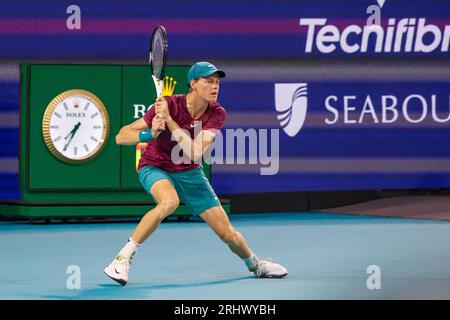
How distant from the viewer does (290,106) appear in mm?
15227

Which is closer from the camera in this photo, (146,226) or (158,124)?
(158,124)

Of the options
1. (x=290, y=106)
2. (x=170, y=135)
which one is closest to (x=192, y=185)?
(x=170, y=135)

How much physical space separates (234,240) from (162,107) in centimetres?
119

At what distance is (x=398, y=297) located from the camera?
8.17 metres

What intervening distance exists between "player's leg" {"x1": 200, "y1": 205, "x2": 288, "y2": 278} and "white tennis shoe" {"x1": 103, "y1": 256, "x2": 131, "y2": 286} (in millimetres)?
734

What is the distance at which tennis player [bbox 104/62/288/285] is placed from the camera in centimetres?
854

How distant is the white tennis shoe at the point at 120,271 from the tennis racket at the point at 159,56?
1.19 meters

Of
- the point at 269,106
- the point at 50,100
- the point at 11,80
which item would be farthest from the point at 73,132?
the point at 269,106

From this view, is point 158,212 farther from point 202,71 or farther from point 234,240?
point 202,71

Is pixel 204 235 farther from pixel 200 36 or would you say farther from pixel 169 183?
pixel 169 183

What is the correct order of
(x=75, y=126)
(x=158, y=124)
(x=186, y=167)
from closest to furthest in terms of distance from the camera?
(x=158, y=124) → (x=186, y=167) → (x=75, y=126)

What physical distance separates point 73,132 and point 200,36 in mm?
2224

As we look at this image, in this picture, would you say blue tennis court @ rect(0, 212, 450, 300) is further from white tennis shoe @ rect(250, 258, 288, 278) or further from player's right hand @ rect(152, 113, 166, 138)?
player's right hand @ rect(152, 113, 166, 138)

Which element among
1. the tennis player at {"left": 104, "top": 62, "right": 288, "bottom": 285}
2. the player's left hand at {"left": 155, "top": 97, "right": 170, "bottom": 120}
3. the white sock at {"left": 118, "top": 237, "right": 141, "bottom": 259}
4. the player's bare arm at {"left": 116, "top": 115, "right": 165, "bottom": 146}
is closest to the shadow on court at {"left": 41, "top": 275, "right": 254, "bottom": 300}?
the tennis player at {"left": 104, "top": 62, "right": 288, "bottom": 285}
